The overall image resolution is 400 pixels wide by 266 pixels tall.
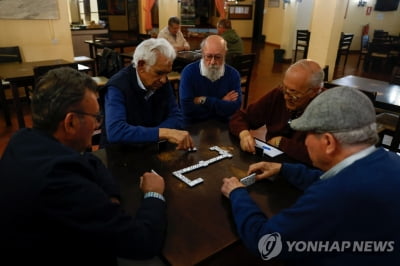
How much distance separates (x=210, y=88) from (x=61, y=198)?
1.97m

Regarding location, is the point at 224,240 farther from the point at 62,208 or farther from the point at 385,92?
the point at 385,92

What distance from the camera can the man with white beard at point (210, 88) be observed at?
2.49m

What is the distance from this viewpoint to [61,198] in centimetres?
81

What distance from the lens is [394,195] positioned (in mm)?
860

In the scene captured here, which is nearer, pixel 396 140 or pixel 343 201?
pixel 343 201

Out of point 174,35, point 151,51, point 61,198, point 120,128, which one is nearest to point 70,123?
point 61,198

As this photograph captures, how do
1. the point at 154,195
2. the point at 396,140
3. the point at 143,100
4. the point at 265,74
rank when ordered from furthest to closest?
1. the point at 265,74
2. the point at 396,140
3. the point at 143,100
4. the point at 154,195

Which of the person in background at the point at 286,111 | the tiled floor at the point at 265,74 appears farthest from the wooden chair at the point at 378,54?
the person in background at the point at 286,111

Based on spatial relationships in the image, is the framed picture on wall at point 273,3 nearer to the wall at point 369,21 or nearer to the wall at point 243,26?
the wall at point 243,26

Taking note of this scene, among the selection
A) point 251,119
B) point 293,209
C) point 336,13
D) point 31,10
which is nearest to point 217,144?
point 251,119

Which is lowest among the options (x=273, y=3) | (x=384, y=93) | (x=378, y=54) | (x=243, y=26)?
(x=378, y=54)

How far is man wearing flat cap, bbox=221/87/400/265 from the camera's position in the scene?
0.85 metres

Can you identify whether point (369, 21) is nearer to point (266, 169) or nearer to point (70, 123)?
point (266, 169)

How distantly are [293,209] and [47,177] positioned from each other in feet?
2.34
